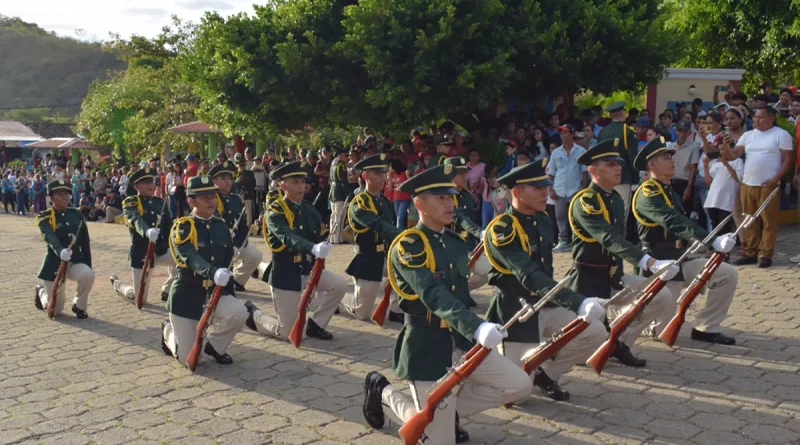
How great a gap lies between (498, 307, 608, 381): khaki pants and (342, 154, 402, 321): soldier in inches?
107

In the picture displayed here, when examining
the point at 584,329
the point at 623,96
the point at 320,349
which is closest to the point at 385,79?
the point at 320,349

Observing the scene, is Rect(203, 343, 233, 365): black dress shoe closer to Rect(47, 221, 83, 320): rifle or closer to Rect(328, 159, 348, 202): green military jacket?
Rect(47, 221, 83, 320): rifle

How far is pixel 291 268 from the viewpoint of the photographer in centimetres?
859

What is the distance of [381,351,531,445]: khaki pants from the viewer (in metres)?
5.34

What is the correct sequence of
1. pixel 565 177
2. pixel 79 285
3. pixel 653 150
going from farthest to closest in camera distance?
pixel 565 177 → pixel 79 285 → pixel 653 150

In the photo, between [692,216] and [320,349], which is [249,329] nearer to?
[320,349]

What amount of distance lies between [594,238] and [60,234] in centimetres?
681

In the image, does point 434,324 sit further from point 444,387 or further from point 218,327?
point 218,327

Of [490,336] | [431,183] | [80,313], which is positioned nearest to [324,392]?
[431,183]

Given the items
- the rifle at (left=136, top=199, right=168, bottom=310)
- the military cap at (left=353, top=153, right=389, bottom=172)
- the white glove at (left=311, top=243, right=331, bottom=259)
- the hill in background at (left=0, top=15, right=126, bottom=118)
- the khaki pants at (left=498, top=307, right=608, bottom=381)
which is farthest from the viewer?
the hill in background at (left=0, top=15, right=126, bottom=118)

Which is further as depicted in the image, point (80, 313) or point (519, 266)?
point (80, 313)

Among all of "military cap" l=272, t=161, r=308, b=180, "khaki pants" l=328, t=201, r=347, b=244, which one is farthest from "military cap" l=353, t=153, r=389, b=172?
"khaki pants" l=328, t=201, r=347, b=244

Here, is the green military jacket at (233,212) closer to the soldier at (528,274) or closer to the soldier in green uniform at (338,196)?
the soldier in green uniform at (338,196)

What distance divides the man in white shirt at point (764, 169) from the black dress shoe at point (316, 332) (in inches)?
239
